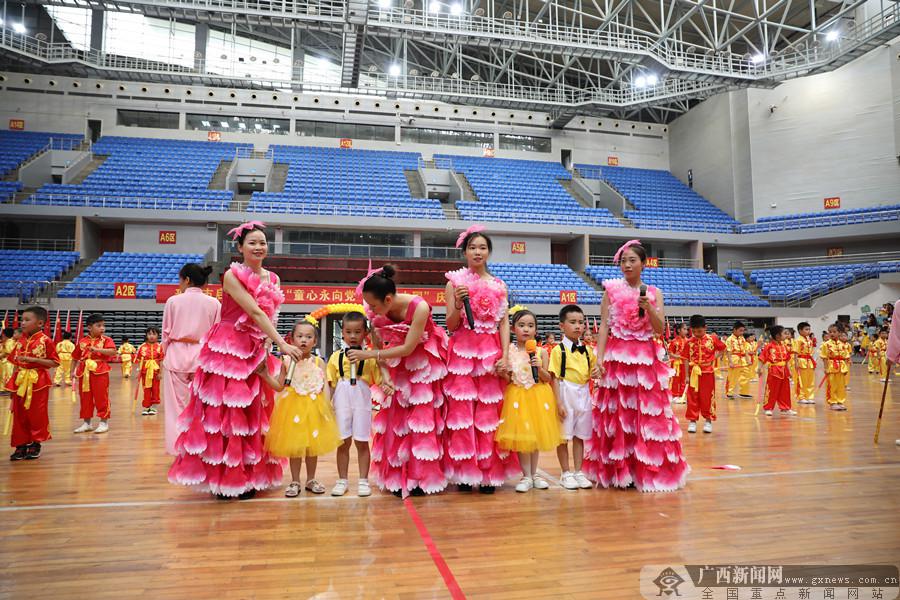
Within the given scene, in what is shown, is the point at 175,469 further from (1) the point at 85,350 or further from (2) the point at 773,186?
(2) the point at 773,186

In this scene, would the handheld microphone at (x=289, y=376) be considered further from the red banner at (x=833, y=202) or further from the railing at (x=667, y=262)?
the red banner at (x=833, y=202)

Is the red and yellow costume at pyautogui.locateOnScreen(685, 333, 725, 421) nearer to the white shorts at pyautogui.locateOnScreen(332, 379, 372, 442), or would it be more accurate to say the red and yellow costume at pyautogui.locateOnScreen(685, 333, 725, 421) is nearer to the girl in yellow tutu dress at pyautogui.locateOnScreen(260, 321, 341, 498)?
the white shorts at pyautogui.locateOnScreen(332, 379, 372, 442)

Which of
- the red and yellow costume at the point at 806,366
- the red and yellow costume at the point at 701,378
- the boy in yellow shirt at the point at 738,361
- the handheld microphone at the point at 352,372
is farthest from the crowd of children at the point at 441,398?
the boy in yellow shirt at the point at 738,361

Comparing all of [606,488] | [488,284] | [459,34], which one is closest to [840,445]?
[606,488]

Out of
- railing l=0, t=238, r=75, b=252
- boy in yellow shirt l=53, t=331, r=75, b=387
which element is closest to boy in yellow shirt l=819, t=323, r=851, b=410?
boy in yellow shirt l=53, t=331, r=75, b=387

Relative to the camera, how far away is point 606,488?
356 centimetres

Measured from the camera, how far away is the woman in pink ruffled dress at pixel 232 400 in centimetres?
323

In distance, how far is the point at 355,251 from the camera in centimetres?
1772

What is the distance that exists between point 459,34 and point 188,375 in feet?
56.8

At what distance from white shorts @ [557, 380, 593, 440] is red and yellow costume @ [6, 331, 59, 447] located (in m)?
4.67

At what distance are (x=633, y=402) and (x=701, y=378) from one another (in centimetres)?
338

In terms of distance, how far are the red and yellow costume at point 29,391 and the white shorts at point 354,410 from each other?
3.22 m

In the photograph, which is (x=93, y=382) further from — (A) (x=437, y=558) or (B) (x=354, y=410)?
(A) (x=437, y=558)

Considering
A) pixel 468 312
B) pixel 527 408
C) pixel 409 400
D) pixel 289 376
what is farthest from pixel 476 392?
pixel 289 376
